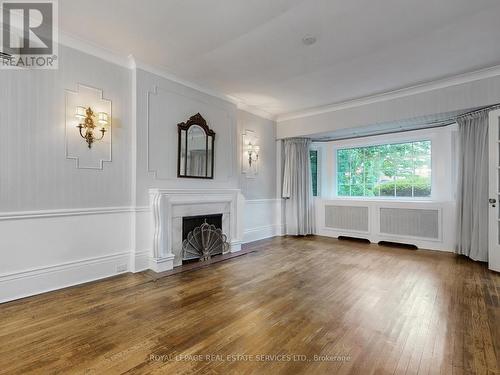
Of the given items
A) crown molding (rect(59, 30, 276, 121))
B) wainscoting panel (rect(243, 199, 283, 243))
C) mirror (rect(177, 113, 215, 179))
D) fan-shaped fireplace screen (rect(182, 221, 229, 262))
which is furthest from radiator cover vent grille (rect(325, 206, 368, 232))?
crown molding (rect(59, 30, 276, 121))

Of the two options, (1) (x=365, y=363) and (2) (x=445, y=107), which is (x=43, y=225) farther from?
(2) (x=445, y=107)

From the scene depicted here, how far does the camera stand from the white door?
11.4 ft

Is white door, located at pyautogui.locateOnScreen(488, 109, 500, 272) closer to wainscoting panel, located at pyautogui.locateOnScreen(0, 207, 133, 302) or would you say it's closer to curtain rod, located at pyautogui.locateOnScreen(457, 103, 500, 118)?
curtain rod, located at pyautogui.locateOnScreen(457, 103, 500, 118)

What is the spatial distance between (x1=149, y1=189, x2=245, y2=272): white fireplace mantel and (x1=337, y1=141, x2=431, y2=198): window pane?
3.08m

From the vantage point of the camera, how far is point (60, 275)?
110 inches

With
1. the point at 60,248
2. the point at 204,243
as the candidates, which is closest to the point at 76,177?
the point at 60,248

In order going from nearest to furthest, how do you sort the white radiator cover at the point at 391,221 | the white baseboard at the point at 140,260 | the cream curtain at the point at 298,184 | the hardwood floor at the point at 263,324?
the hardwood floor at the point at 263,324 → the white baseboard at the point at 140,260 → the white radiator cover at the point at 391,221 → the cream curtain at the point at 298,184

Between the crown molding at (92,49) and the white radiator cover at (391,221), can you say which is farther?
the white radiator cover at (391,221)

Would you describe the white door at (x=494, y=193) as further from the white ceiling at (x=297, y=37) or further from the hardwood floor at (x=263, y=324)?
the white ceiling at (x=297, y=37)

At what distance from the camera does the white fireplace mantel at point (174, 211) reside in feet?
11.1

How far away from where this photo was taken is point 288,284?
2.98 meters

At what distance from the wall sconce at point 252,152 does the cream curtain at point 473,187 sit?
3459 millimetres

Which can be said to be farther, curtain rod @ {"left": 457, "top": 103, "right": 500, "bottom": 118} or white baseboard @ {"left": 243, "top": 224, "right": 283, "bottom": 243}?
white baseboard @ {"left": 243, "top": 224, "right": 283, "bottom": 243}

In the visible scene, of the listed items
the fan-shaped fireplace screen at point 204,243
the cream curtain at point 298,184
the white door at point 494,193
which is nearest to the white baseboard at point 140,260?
the fan-shaped fireplace screen at point 204,243
